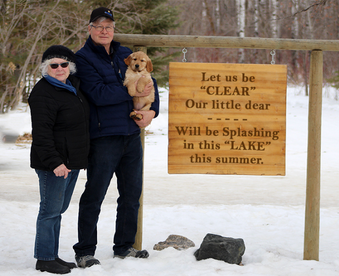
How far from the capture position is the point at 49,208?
3031 mm

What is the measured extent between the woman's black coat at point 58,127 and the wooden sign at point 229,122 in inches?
37.9

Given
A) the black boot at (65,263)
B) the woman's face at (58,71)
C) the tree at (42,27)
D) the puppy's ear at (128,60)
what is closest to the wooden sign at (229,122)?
the puppy's ear at (128,60)

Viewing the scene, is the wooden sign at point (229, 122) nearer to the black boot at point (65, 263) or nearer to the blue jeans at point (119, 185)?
the blue jeans at point (119, 185)

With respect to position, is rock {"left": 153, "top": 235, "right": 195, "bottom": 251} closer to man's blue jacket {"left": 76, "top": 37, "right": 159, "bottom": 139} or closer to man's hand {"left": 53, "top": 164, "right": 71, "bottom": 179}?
man's blue jacket {"left": 76, "top": 37, "right": 159, "bottom": 139}

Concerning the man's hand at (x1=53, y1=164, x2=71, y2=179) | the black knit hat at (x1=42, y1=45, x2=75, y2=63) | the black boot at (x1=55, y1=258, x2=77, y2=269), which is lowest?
the black boot at (x1=55, y1=258, x2=77, y2=269)

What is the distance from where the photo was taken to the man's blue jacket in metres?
3.10

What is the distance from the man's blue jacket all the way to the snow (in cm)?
118

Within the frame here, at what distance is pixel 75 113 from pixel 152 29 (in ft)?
42.2

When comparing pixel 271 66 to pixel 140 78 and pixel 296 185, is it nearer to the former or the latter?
pixel 140 78

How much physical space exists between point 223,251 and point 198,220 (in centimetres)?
180

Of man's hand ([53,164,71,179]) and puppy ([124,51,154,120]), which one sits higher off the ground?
puppy ([124,51,154,120])

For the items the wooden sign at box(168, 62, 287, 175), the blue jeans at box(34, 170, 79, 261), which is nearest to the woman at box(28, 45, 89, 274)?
the blue jeans at box(34, 170, 79, 261)

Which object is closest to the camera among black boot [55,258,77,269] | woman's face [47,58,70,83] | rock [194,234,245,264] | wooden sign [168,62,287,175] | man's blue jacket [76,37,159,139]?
woman's face [47,58,70,83]

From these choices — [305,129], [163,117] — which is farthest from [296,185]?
[163,117]
